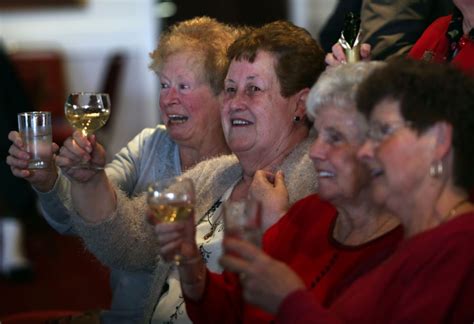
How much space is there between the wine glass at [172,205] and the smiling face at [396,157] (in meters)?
0.45

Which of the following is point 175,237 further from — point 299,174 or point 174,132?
point 174,132

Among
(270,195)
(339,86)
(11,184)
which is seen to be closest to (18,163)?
(270,195)

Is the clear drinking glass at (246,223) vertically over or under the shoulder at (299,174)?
over

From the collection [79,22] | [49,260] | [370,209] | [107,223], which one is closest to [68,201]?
[107,223]

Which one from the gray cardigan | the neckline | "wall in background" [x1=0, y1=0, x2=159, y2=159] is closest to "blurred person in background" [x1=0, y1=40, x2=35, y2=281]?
"wall in background" [x1=0, y1=0, x2=159, y2=159]

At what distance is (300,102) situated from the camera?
262 cm

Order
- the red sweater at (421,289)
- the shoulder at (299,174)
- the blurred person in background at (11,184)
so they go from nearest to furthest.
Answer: the red sweater at (421,289)
the shoulder at (299,174)
the blurred person in background at (11,184)

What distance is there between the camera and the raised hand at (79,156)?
8.59 feet

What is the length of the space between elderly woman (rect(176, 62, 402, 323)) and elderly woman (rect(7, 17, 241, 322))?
0.80 metres

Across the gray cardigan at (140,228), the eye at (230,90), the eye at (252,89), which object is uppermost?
the eye at (252,89)

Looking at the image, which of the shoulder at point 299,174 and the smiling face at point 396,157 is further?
the shoulder at point 299,174

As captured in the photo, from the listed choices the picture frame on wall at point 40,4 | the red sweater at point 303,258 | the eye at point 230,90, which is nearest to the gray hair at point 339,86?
the red sweater at point 303,258

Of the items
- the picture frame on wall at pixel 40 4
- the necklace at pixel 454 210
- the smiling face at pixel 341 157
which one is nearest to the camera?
the necklace at pixel 454 210

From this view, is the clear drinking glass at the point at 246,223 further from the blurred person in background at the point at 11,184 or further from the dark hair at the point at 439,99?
the blurred person in background at the point at 11,184
